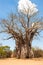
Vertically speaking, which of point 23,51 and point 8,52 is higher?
point 8,52

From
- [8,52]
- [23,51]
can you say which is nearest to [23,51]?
[23,51]

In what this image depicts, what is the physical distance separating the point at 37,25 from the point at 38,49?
980 centimetres

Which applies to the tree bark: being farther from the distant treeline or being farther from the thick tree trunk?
the distant treeline

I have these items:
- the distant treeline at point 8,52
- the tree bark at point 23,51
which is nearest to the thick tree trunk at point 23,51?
the tree bark at point 23,51

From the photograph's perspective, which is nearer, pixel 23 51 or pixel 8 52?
pixel 23 51

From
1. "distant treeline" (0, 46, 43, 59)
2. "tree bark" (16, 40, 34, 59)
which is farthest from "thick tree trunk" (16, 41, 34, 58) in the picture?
"distant treeline" (0, 46, 43, 59)

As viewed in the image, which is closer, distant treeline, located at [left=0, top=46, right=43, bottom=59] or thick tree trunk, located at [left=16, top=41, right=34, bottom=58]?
thick tree trunk, located at [left=16, top=41, right=34, bottom=58]

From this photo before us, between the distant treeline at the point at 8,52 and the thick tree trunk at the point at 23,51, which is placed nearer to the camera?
the thick tree trunk at the point at 23,51

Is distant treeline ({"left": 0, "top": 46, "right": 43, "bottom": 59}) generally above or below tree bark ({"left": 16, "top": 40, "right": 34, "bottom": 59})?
above

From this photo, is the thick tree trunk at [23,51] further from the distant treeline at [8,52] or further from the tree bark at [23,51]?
the distant treeline at [8,52]

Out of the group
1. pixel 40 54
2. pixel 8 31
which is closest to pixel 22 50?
pixel 8 31

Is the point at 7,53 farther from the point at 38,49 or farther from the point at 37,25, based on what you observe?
the point at 37,25

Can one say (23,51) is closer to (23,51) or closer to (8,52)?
(23,51)

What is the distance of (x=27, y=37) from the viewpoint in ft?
100
